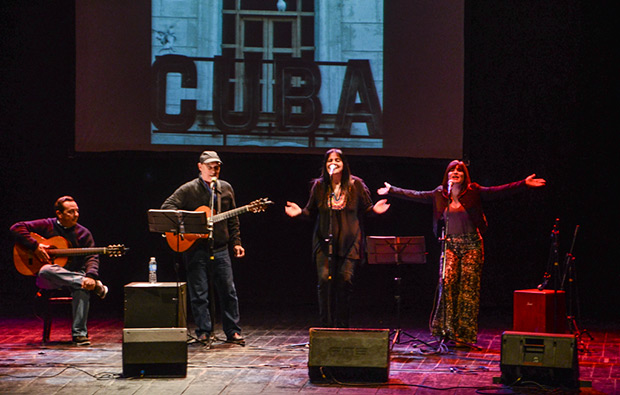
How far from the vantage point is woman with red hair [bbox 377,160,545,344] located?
6637 mm

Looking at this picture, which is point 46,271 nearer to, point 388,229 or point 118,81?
point 118,81

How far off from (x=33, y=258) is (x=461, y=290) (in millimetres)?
3711

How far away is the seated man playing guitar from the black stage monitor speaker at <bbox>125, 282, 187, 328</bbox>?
149 centimetres

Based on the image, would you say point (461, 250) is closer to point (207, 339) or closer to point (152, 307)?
point (207, 339)

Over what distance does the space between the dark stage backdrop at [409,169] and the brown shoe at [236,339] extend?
209 centimetres

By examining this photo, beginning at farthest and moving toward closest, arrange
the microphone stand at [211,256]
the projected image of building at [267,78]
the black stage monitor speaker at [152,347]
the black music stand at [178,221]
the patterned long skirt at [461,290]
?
the projected image of building at [267,78], the patterned long skirt at [461,290], the microphone stand at [211,256], the black music stand at [178,221], the black stage monitor speaker at [152,347]

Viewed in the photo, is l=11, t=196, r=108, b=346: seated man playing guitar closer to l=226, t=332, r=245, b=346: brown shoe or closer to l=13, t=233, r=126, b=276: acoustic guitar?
l=13, t=233, r=126, b=276: acoustic guitar

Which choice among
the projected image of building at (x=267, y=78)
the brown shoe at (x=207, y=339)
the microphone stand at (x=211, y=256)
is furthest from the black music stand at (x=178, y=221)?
the projected image of building at (x=267, y=78)

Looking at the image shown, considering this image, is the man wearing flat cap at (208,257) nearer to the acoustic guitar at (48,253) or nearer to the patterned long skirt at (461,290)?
the acoustic guitar at (48,253)

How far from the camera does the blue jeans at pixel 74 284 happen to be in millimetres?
6918

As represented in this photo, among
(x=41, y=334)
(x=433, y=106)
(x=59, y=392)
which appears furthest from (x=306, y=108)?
(x=59, y=392)

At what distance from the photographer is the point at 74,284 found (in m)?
6.95

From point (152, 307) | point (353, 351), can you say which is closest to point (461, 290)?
point (353, 351)

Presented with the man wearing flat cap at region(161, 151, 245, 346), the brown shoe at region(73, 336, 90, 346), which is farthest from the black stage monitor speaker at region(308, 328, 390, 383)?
the brown shoe at region(73, 336, 90, 346)
